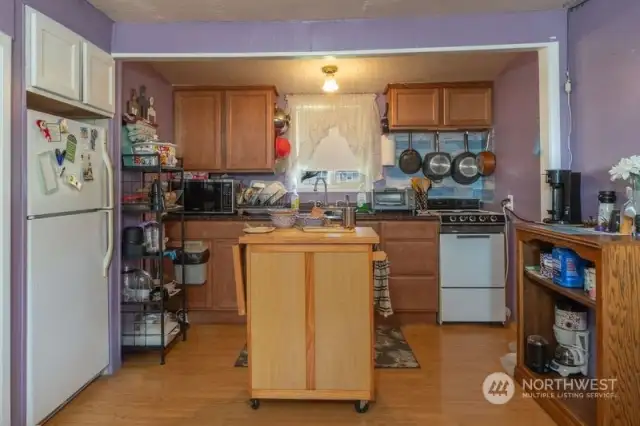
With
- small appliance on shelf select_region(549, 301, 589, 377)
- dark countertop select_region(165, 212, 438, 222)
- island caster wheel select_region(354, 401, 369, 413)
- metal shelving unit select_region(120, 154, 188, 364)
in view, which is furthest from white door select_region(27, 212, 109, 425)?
small appliance on shelf select_region(549, 301, 589, 377)

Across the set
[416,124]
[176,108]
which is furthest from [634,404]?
[176,108]

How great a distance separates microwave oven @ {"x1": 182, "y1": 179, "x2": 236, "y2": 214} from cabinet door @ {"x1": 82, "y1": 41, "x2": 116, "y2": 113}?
1.32 metres

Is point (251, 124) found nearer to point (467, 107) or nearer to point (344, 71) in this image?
point (344, 71)

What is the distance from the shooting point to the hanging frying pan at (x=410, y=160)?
438 centimetres

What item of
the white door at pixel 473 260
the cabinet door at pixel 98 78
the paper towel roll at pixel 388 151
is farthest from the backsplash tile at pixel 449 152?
the cabinet door at pixel 98 78

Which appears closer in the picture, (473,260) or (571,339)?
(571,339)

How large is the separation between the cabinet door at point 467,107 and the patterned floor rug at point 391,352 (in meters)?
2.10

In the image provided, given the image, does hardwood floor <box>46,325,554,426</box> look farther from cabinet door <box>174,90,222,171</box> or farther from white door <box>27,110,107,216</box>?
cabinet door <box>174,90,222,171</box>

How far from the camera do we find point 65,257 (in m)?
2.22

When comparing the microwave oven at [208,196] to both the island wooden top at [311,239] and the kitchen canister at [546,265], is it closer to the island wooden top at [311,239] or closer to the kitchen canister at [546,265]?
the island wooden top at [311,239]

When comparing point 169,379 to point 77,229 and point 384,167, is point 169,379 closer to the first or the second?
point 77,229

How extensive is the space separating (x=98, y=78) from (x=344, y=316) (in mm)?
1977

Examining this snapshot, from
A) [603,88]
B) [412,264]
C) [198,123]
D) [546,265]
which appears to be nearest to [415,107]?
[412,264]

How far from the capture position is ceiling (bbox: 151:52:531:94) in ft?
11.3
